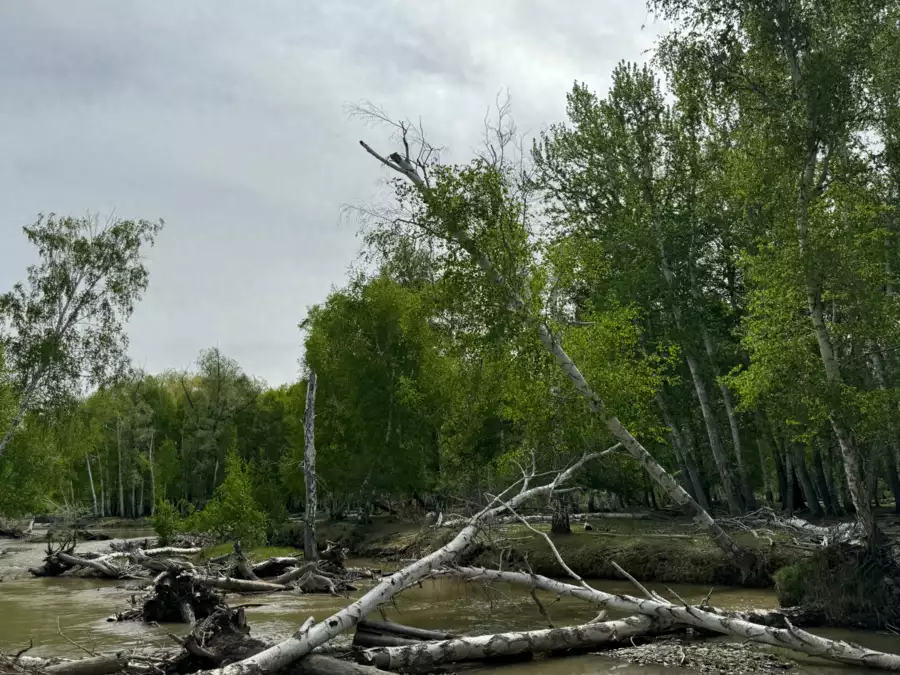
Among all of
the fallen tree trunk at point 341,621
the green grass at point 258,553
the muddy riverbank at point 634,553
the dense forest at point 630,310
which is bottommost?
the green grass at point 258,553

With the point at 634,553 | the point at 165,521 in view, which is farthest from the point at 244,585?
the point at 634,553

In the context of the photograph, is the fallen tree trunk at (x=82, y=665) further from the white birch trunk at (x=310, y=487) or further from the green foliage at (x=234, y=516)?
the white birch trunk at (x=310, y=487)

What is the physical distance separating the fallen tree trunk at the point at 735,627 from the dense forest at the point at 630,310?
3471mm

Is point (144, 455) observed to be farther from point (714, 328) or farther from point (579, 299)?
point (714, 328)

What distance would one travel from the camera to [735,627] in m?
8.84

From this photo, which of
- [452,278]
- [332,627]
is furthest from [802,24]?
[332,627]

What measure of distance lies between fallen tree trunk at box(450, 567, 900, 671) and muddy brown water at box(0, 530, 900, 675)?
0.75ft

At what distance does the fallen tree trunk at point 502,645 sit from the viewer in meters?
8.65

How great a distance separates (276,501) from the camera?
1143 inches

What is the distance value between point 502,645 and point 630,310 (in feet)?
44.5

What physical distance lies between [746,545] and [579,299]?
484 inches

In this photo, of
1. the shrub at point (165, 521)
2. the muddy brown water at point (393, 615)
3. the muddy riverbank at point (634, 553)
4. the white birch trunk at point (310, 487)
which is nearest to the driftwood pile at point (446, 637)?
the muddy brown water at point (393, 615)

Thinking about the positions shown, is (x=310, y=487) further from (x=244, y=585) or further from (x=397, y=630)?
(x=397, y=630)

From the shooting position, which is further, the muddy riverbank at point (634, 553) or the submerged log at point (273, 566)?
the submerged log at point (273, 566)
